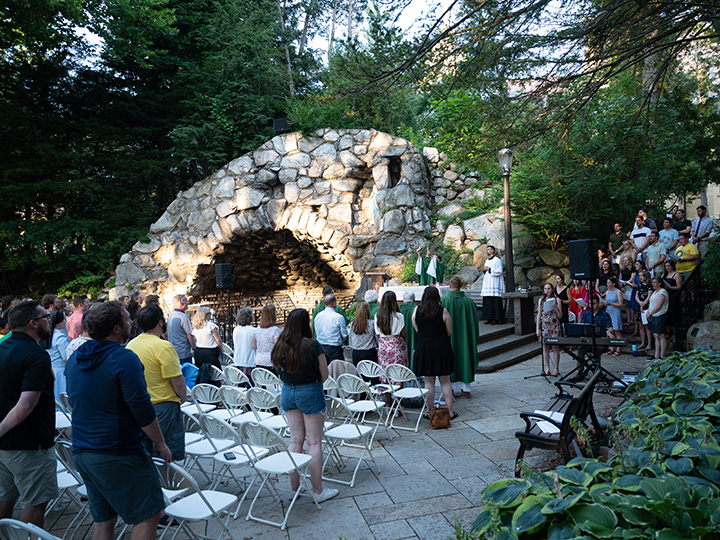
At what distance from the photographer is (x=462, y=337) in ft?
21.4

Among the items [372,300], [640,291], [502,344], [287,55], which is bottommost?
[502,344]

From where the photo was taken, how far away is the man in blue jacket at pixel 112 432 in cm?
237

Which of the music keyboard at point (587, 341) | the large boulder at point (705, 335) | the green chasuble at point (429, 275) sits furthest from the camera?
the green chasuble at point (429, 275)

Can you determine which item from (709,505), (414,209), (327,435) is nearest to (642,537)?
(709,505)

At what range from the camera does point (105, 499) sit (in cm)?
247

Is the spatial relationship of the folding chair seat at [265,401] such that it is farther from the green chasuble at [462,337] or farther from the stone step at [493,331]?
the stone step at [493,331]

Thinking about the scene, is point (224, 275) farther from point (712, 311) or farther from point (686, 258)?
point (686, 258)

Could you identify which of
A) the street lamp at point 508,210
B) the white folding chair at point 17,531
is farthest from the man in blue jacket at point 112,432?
the street lamp at point 508,210

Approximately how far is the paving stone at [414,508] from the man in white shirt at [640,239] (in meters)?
8.46

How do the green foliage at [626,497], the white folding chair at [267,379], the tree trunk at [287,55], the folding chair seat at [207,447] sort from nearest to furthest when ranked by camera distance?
the green foliage at [626,497], the folding chair seat at [207,447], the white folding chair at [267,379], the tree trunk at [287,55]

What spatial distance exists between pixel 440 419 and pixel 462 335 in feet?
5.04

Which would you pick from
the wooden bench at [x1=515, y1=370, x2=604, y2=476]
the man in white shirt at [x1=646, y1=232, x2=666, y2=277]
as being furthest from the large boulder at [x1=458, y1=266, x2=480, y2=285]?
the wooden bench at [x1=515, y1=370, x2=604, y2=476]

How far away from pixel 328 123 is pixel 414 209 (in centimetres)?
420

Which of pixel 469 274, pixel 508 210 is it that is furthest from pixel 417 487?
pixel 469 274
